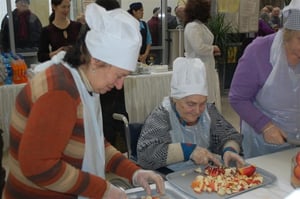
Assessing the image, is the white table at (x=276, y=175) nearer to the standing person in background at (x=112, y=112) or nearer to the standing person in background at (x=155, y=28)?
the standing person in background at (x=112, y=112)

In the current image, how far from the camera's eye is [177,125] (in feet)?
5.50

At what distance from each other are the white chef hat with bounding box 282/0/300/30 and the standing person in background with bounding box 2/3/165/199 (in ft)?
2.39

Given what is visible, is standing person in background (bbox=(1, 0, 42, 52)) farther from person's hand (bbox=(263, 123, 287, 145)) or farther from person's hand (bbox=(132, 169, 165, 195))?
person's hand (bbox=(132, 169, 165, 195))

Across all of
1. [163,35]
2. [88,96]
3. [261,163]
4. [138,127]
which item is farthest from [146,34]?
[88,96]

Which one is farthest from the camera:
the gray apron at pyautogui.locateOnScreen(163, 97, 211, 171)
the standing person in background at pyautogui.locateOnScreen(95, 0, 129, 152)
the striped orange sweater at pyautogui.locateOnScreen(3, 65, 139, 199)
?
the standing person in background at pyautogui.locateOnScreen(95, 0, 129, 152)

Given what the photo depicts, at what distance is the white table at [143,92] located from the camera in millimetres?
3299

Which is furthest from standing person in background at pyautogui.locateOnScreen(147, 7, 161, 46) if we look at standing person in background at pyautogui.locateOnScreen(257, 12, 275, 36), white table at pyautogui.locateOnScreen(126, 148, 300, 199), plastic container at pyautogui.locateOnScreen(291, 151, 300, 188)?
plastic container at pyautogui.locateOnScreen(291, 151, 300, 188)

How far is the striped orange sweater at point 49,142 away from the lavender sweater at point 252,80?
0.84 m

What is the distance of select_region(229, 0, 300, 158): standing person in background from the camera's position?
61.4 inches

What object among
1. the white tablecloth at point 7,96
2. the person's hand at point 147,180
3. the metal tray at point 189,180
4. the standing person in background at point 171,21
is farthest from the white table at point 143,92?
the standing person in background at point 171,21

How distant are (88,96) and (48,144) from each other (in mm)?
192

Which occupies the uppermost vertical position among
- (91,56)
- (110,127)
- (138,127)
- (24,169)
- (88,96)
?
(91,56)

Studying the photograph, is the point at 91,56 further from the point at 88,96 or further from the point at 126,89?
the point at 126,89

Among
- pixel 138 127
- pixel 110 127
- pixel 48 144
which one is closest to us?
pixel 48 144
